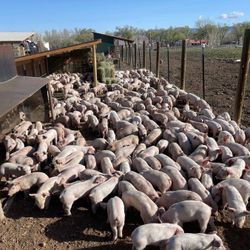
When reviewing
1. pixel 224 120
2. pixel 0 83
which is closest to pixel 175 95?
pixel 224 120

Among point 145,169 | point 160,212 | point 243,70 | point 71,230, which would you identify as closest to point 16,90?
Answer: point 145,169

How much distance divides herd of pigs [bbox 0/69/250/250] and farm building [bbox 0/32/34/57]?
767cm

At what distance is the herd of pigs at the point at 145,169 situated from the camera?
4434mm

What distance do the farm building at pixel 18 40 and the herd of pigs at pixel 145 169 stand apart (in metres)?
7.67

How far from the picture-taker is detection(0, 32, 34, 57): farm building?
64.2 ft

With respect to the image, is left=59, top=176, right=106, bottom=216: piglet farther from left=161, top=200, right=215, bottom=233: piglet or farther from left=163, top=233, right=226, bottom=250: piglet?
left=163, top=233, right=226, bottom=250: piglet

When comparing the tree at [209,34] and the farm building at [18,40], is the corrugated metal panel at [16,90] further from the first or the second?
the tree at [209,34]

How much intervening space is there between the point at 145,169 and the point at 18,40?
1612 cm

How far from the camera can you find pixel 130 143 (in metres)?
7.15

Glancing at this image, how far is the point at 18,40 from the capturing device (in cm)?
1958

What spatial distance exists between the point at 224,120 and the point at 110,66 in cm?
866

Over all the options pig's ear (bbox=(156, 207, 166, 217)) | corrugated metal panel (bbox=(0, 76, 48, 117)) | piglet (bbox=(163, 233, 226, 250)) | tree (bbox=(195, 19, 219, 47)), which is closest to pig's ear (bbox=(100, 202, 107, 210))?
pig's ear (bbox=(156, 207, 166, 217))

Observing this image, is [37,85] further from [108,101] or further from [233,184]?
[233,184]

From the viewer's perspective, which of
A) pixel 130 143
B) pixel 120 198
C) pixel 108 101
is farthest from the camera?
pixel 108 101
